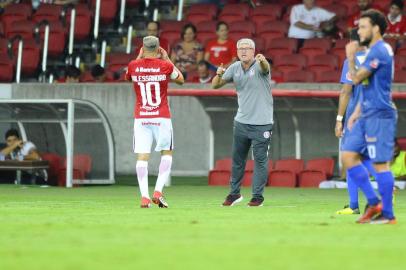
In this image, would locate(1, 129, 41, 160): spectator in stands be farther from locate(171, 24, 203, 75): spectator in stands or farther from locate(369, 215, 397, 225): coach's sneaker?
locate(369, 215, 397, 225): coach's sneaker

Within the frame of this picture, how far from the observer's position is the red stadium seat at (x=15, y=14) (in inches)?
1107

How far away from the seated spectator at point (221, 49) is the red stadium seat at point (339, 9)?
9.39ft

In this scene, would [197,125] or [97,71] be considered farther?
[97,71]

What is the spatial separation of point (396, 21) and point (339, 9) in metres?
1.87

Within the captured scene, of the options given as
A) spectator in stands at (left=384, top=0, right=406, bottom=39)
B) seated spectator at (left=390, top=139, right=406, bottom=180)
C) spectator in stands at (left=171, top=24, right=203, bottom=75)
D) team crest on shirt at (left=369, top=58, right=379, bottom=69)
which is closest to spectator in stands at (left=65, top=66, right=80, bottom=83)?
spectator in stands at (left=171, top=24, right=203, bottom=75)

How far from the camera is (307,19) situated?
26.0m

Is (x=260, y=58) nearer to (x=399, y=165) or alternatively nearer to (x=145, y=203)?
(x=145, y=203)

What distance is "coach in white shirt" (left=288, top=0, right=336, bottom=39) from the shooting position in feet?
84.9

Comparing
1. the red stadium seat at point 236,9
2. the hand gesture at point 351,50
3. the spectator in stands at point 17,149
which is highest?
the red stadium seat at point 236,9

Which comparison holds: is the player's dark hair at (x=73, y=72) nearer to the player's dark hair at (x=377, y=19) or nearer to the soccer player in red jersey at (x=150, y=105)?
the soccer player in red jersey at (x=150, y=105)

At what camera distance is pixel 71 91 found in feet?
81.1

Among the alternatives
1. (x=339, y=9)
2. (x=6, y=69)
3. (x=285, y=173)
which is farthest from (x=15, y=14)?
(x=285, y=173)

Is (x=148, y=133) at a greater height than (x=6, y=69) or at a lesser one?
lesser

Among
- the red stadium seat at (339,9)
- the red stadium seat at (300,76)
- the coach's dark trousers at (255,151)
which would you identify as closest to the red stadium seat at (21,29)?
the red stadium seat at (300,76)
